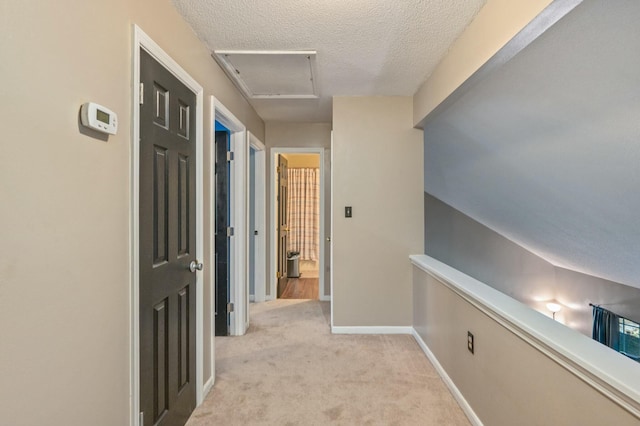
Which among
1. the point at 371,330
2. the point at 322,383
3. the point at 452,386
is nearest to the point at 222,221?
the point at 322,383

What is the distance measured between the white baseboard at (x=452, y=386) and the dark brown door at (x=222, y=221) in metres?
1.80

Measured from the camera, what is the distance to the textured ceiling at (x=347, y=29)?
1.76 metres

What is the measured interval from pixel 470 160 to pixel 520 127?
95 cm

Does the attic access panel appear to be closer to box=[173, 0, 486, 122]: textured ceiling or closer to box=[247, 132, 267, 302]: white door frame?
box=[173, 0, 486, 122]: textured ceiling

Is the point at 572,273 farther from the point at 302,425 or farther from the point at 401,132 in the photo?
the point at 302,425

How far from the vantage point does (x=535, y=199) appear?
3.00 metres

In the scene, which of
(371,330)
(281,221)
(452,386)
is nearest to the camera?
Answer: (452,386)

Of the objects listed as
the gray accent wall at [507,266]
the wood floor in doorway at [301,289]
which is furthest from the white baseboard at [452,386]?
the gray accent wall at [507,266]

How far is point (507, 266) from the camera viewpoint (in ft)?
17.9

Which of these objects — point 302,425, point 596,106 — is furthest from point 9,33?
point 596,106

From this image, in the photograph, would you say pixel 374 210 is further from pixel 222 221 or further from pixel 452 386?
pixel 452 386

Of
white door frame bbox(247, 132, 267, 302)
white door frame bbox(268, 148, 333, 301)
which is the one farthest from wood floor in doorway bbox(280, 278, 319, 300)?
white door frame bbox(247, 132, 267, 302)

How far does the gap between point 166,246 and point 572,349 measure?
1735 mm

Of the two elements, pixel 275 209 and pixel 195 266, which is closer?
pixel 195 266
